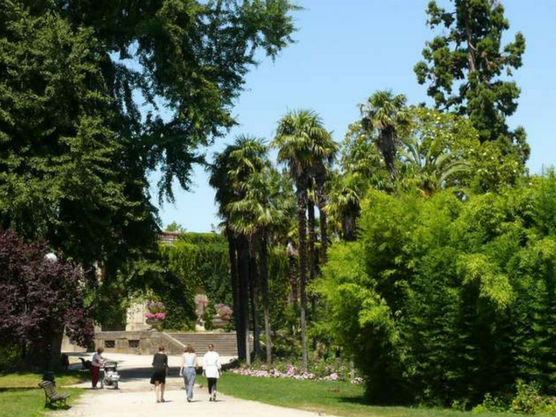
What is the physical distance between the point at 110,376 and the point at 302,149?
13513mm

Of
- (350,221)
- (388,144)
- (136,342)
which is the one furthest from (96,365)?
(136,342)

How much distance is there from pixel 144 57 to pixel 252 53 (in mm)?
4895

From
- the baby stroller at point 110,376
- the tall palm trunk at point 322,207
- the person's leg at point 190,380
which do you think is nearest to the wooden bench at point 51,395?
the person's leg at point 190,380

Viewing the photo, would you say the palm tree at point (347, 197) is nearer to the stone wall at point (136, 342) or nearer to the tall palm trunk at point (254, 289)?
the tall palm trunk at point (254, 289)

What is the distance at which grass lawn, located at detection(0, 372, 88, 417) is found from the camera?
69.2ft

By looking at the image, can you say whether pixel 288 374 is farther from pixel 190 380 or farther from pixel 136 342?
pixel 136 342

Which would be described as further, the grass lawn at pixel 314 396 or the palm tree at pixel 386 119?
the palm tree at pixel 386 119

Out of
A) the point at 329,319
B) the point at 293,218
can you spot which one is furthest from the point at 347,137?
the point at 329,319

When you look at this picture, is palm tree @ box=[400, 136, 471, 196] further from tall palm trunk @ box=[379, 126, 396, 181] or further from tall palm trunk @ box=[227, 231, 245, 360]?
tall palm trunk @ box=[227, 231, 245, 360]

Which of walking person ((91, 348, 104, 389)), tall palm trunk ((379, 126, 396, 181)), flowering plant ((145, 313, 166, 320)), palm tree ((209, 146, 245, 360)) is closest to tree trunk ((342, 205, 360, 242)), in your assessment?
tall palm trunk ((379, 126, 396, 181))

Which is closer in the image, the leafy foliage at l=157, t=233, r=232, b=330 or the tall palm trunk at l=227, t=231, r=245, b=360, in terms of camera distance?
the tall palm trunk at l=227, t=231, r=245, b=360

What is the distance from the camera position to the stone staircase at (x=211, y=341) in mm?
58844

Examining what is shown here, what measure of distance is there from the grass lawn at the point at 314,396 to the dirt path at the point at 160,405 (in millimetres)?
795

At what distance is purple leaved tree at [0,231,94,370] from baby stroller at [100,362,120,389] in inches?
42.8
